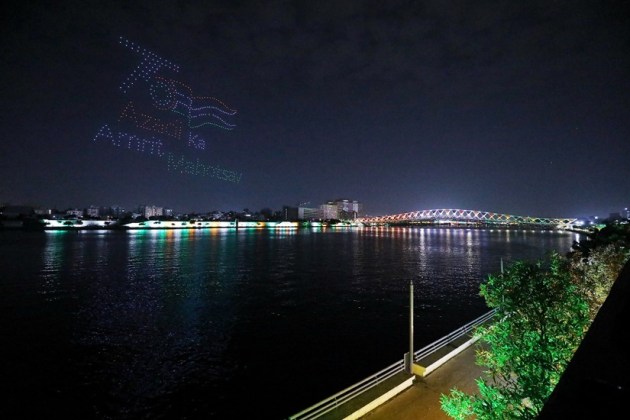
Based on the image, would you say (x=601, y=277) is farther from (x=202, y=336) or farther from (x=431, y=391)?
(x=202, y=336)

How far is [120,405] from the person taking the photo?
9.85 m

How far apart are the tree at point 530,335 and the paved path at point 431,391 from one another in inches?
95.6

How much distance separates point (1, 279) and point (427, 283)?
36.4m

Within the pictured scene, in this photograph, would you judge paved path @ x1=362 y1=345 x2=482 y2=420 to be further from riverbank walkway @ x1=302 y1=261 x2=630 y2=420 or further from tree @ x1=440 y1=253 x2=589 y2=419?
riverbank walkway @ x1=302 y1=261 x2=630 y2=420

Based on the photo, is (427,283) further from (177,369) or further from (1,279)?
(1,279)

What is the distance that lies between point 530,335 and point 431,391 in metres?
3.99

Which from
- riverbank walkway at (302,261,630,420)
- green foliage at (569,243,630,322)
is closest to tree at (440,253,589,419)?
riverbank walkway at (302,261,630,420)

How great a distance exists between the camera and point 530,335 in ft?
16.1

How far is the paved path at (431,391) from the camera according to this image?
7.09 metres

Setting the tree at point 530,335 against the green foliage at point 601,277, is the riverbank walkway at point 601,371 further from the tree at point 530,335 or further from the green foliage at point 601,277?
the green foliage at point 601,277

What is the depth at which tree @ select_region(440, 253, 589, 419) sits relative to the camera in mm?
4680

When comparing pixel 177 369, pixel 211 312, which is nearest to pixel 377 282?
pixel 211 312

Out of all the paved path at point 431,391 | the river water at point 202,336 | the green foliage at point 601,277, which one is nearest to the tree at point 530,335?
the paved path at point 431,391

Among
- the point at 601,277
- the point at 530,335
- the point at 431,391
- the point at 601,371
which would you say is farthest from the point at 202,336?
the point at 601,371
